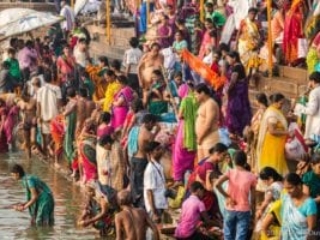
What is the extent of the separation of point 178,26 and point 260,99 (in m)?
7.65

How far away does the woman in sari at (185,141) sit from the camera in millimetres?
21078

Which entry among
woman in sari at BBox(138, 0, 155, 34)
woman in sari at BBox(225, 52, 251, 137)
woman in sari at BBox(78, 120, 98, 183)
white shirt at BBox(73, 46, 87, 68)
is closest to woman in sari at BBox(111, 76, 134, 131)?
woman in sari at BBox(78, 120, 98, 183)

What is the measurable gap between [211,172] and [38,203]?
127 inches

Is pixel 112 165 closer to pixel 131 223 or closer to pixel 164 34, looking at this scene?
pixel 131 223

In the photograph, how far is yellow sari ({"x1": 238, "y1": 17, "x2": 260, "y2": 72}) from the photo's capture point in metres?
24.7

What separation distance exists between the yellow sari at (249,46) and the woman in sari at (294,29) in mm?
530

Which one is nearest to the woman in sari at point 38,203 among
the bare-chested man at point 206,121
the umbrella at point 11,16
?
the bare-chested man at point 206,121

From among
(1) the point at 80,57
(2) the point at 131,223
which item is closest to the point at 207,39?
(1) the point at 80,57

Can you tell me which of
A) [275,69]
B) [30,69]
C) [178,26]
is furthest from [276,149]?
[30,69]

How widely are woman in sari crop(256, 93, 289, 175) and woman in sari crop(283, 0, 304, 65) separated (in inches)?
191

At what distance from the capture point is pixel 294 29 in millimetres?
24094

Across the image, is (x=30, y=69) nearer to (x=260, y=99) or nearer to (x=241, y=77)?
(x=241, y=77)

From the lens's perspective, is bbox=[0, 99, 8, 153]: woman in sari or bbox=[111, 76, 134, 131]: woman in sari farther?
bbox=[0, 99, 8, 153]: woman in sari

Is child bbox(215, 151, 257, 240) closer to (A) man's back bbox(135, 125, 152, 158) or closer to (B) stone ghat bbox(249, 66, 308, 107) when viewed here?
(A) man's back bbox(135, 125, 152, 158)
